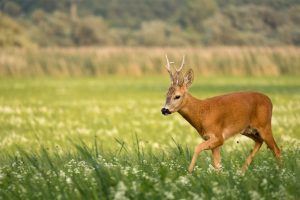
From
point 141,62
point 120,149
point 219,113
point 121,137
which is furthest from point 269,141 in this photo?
point 141,62

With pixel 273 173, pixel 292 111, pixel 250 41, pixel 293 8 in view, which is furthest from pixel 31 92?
pixel 293 8

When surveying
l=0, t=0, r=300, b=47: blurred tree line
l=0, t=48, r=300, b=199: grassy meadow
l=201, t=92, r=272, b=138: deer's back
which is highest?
l=201, t=92, r=272, b=138: deer's back

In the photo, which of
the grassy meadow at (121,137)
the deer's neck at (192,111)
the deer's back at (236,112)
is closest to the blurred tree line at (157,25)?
the grassy meadow at (121,137)

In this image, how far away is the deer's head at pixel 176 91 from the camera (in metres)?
8.93

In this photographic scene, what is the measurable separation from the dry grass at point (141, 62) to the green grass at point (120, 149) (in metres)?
10.6

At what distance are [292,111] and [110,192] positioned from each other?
18.2 metres

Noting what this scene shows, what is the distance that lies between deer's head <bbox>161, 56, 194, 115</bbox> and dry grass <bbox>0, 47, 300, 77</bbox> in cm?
4359

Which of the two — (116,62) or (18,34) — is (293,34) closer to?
(18,34)

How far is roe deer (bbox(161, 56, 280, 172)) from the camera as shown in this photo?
9.02 meters

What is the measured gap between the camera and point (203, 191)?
22.8 feet

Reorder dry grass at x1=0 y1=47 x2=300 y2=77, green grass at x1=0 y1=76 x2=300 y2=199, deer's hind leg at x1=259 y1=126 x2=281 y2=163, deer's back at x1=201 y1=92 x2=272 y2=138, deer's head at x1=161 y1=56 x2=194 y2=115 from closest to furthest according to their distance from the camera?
1. green grass at x1=0 y1=76 x2=300 y2=199
2. deer's head at x1=161 y1=56 x2=194 y2=115
3. deer's back at x1=201 y1=92 x2=272 y2=138
4. deer's hind leg at x1=259 y1=126 x2=281 y2=163
5. dry grass at x1=0 y1=47 x2=300 y2=77

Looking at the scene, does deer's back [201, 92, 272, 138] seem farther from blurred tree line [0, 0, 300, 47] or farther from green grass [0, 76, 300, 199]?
blurred tree line [0, 0, 300, 47]

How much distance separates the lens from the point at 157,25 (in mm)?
108688

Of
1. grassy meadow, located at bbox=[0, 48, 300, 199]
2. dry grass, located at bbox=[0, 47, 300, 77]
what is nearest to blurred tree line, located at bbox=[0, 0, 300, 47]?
dry grass, located at bbox=[0, 47, 300, 77]
